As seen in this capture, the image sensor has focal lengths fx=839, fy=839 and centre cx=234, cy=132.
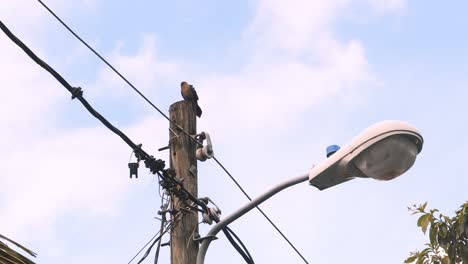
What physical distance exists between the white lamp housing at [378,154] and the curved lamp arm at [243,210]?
0.81 feet

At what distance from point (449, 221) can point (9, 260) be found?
505cm

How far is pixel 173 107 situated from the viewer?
20.5 ft

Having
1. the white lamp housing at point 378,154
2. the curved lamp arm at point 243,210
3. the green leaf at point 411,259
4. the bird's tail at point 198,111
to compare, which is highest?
the bird's tail at point 198,111

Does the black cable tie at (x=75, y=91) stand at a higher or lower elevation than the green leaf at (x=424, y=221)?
higher

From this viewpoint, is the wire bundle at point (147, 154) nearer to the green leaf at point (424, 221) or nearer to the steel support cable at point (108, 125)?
the steel support cable at point (108, 125)

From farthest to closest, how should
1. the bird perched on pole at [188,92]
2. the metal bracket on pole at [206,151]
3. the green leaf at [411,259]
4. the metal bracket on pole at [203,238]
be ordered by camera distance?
the green leaf at [411,259], the bird perched on pole at [188,92], the metal bracket on pole at [206,151], the metal bracket on pole at [203,238]

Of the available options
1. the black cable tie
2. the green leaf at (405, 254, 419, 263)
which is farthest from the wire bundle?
the green leaf at (405, 254, 419, 263)

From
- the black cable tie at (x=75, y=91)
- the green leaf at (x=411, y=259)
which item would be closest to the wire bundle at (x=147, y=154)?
the black cable tie at (x=75, y=91)

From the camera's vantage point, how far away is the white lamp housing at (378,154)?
459cm

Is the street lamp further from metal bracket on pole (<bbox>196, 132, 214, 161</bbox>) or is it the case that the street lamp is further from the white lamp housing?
metal bracket on pole (<bbox>196, 132, 214, 161</bbox>)

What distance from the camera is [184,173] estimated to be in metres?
5.93

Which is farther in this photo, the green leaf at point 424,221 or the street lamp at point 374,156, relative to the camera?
the green leaf at point 424,221

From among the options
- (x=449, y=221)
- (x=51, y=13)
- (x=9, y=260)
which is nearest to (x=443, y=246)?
(x=449, y=221)

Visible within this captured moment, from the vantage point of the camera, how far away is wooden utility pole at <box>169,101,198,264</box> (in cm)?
559
